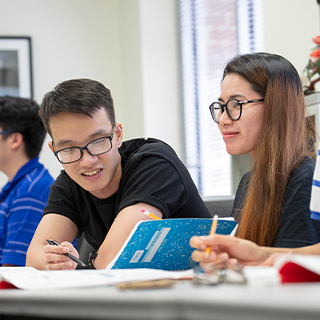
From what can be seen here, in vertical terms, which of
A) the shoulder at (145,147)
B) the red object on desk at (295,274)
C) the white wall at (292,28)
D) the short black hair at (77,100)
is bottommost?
the red object on desk at (295,274)

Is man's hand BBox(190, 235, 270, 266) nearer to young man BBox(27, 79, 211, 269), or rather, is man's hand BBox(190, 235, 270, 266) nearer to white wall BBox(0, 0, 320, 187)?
young man BBox(27, 79, 211, 269)

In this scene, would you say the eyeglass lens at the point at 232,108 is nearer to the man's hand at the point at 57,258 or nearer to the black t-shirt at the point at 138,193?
the black t-shirt at the point at 138,193

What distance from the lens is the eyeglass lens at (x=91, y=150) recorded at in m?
1.43

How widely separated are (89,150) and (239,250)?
2.39 ft

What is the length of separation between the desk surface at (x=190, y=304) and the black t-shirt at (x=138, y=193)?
2.56 ft

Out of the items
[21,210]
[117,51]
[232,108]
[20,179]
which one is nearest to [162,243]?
[232,108]

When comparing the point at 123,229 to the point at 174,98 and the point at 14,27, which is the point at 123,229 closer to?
the point at 174,98

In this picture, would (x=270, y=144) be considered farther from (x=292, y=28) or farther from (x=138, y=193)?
(x=292, y=28)

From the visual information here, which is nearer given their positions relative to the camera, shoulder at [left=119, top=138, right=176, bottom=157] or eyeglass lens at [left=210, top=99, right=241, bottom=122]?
eyeglass lens at [left=210, top=99, right=241, bottom=122]

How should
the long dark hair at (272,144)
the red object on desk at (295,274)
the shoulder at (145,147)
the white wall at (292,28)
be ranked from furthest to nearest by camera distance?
the white wall at (292,28)
the shoulder at (145,147)
the long dark hair at (272,144)
the red object on desk at (295,274)

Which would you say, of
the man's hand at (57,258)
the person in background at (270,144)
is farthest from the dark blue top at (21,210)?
the person in background at (270,144)

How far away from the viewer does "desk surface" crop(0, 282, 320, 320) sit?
1.20ft

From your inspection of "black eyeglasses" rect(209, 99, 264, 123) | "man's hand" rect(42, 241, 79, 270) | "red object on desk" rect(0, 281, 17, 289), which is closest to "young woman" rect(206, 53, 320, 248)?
"black eyeglasses" rect(209, 99, 264, 123)

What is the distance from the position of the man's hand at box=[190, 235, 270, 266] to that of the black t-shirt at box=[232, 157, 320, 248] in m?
0.22
